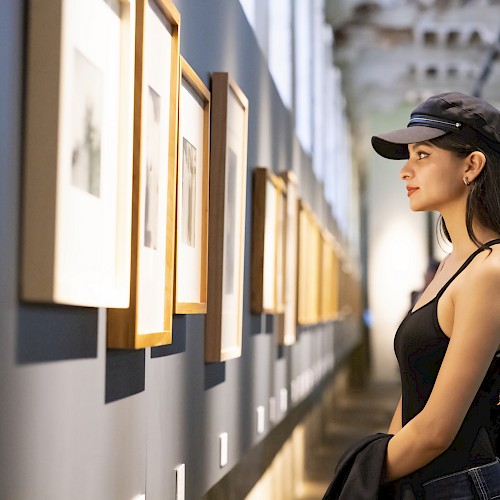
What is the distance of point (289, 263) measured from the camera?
648 cm

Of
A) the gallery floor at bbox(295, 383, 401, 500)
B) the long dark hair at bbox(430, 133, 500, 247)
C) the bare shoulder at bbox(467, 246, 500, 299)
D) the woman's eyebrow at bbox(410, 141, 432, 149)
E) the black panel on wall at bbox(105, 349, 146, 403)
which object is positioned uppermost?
the woman's eyebrow at bbox(410, 141, 432, 149)

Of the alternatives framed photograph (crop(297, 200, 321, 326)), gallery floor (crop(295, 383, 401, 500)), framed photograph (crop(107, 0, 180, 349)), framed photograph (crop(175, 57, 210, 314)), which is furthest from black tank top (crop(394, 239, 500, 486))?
gallery floor (crop(295, 383, 401, 500))

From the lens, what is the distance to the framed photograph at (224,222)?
11.7 feet

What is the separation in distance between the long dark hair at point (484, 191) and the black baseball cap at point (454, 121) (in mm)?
14

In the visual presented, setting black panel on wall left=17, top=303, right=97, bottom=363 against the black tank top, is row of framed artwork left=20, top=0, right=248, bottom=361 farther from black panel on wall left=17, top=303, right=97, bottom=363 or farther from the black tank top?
the black tank top

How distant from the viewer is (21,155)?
1702mm

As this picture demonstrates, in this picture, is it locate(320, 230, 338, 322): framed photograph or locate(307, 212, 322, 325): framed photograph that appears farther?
locate(320, 230, 338, 322): framed photograph

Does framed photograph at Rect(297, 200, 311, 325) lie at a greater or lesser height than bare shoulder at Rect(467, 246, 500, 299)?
greater

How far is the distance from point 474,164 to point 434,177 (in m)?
0.09

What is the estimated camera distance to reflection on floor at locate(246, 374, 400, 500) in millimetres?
6551

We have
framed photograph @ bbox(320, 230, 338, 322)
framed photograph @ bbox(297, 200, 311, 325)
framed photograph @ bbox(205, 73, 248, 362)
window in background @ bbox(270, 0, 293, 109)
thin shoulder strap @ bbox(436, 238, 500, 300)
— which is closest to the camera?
thin shoulder strap @ bbox(436, 238, 500, 300)

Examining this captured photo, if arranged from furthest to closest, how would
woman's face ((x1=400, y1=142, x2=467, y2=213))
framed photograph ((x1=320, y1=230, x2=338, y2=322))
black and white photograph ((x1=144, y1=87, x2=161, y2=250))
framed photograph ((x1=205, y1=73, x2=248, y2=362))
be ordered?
framed photograph ((x1=320, y1=230, x2=338, y2=322)), framed photograph ((x1=205, y1=73, x2=248, y2=362)), black and white photograph ((x1=144, y1=87, x2=161, y2=250)), woman's face ((x1=400, y1=142, x2=467, y2=213))

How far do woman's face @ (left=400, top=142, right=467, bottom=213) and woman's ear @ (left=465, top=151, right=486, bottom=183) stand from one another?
0.5 inches

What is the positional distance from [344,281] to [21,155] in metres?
13.5
